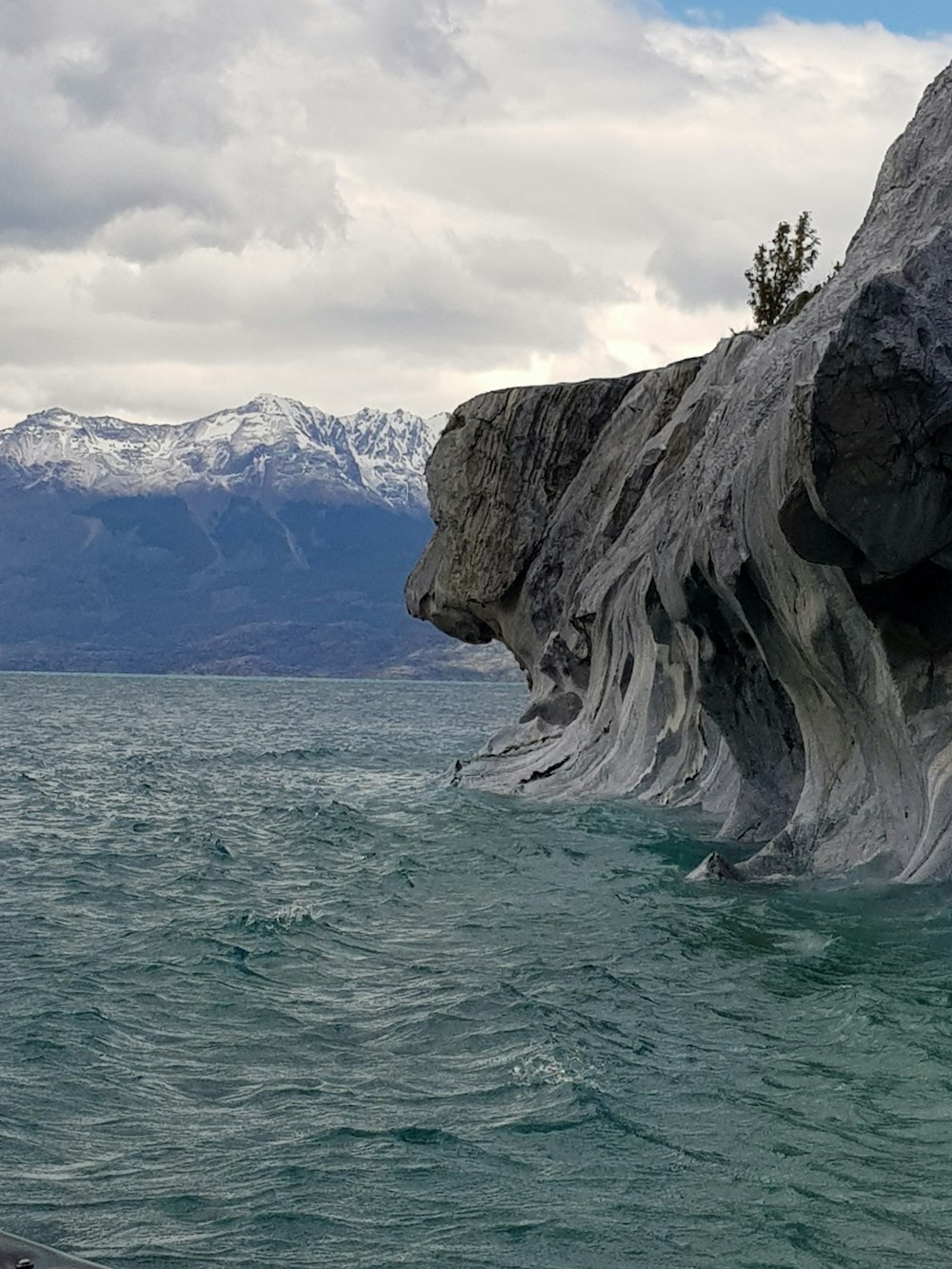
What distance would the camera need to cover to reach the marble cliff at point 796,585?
14789 millimetres

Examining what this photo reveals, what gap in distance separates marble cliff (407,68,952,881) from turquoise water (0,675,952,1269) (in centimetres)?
156

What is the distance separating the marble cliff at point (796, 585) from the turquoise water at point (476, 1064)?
156 centimetres

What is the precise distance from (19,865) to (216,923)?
22.2 ft

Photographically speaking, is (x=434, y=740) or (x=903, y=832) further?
(x=434, y=740)

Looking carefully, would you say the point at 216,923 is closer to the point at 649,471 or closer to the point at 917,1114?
the point at 917,1114

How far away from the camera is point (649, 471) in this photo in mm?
35438

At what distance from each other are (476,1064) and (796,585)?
8.37 meters

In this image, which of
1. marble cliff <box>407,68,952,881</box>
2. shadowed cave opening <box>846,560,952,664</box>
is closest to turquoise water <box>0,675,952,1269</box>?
marble cliff <box>407,68,952,881</box>

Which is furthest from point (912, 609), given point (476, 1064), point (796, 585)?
point (476, 1064)

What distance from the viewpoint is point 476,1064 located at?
1216cm

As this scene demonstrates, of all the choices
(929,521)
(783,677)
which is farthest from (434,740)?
(929,521)

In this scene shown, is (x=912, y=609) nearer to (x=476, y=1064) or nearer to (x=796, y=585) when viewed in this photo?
(x=796, y=585)

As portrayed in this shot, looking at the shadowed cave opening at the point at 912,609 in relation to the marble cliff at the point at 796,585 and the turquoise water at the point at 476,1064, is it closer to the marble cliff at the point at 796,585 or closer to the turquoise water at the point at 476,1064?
the marble cliff at the point at 796,585

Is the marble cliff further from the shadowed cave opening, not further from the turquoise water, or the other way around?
the turquoise water
